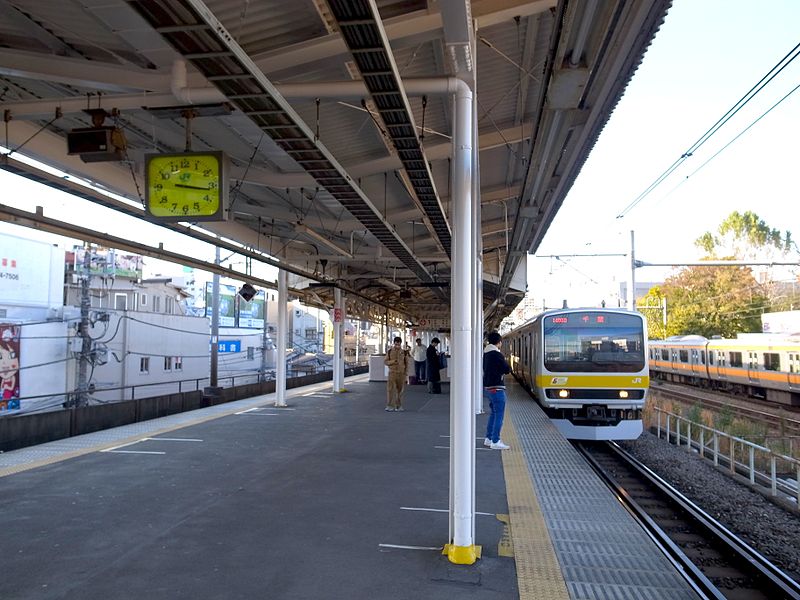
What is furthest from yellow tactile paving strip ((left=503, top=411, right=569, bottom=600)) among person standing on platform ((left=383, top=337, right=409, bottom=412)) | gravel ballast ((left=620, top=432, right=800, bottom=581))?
person standing on platform ((left=383, top=337, right=409, bottom=412))

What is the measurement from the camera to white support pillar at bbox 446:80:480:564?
4.80 metres

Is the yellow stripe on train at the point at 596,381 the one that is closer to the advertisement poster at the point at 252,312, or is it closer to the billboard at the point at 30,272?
the billboard at the point at 30,272

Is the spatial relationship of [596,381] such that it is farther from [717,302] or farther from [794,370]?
[717,302]

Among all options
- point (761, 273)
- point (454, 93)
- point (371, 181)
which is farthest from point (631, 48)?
point (761, 273)

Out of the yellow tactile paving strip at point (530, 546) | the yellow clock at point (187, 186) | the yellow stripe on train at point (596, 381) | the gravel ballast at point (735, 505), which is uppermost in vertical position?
the yellow clock at point (187, 186)

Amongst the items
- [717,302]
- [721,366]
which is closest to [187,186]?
[721,366]

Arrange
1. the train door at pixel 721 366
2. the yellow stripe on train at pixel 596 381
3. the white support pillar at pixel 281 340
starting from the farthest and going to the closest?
the train door at pixel 721 366
the white support pillar at pixel 281 340
the yellow stripe on train at pixel 596 381

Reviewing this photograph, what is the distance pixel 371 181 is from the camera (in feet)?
37.7

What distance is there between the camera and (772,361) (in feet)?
78.5

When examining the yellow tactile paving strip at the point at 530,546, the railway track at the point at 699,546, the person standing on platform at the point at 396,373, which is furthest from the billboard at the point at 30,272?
the railway track at the point at 699,546

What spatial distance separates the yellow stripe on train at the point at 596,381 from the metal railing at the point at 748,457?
147cm

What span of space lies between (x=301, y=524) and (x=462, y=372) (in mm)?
2078

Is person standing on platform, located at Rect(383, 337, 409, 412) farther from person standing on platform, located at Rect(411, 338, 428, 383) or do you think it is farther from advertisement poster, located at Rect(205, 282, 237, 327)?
advertisement poster, located at Rect(205, 282, 237, 327)

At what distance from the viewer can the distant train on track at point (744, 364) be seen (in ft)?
74.8
